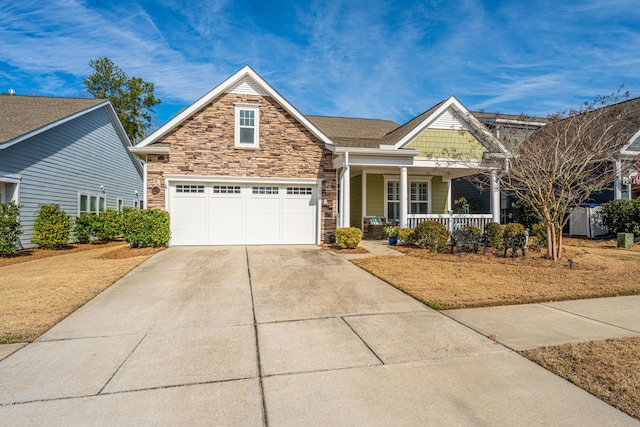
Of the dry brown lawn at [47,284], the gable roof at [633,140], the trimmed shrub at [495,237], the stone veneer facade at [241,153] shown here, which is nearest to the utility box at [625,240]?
the gable roof at [633,140]

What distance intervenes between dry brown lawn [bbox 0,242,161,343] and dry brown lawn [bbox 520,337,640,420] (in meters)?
6.03

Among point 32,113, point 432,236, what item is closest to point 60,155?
point 32,113

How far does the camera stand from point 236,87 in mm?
13406

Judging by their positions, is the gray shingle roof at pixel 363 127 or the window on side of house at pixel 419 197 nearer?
the gray shingle roof at pixel 363 127

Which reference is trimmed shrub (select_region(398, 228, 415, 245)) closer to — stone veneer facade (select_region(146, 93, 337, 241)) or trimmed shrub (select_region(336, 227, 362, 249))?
trimmed shrub (select_region(336, 227, 362, 249))

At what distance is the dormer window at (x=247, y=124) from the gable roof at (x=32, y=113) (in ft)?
23.0

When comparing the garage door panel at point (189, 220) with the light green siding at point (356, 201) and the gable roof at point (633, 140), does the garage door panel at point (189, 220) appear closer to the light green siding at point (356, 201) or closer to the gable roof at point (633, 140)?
the light green siding at point (356, 201)

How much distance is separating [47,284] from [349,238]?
314 inches

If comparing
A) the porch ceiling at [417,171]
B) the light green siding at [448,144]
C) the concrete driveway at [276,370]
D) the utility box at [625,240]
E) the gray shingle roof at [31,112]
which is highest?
the gray shingle roof at [31,112]

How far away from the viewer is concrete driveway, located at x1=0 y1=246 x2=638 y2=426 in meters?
2.79

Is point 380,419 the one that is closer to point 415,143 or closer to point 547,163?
point 547,163

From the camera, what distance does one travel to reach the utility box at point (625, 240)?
1273 cm

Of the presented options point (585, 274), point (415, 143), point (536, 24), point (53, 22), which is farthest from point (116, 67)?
point (585, 274)

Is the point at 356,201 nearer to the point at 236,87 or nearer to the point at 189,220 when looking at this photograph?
the point at 236,87
